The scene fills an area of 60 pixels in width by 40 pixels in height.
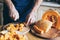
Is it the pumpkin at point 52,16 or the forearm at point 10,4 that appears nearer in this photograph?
the pumpkin at point 52,16

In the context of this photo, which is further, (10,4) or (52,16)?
(10,4)

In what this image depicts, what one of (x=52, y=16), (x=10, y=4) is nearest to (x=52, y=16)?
(x=52, y=16)

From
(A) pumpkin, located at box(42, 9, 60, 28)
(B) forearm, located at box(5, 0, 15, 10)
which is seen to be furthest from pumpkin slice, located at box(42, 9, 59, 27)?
(B) forearm, located at box(5, 0, 15, 10)

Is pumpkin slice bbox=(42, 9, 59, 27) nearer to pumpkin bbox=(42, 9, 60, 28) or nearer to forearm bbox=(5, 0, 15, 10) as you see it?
pumpkin bbox=(42, 9, 60, 28)

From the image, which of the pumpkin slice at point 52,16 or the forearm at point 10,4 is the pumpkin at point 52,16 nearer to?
the pumpkin slice at point 52,16

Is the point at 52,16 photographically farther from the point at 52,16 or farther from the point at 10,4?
the point at 10,4

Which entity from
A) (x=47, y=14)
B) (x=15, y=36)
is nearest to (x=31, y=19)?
(x=47, y=14)

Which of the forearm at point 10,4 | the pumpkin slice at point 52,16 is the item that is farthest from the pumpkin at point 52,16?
the forearm at point 10,4

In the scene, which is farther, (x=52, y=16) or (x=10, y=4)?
(x=10, y=4)

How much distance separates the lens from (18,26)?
1.15 metres

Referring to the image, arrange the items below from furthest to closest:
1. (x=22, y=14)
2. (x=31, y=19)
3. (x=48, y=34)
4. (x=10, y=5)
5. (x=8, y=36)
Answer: (x=22, y=14) → (x=10, y=5) → (x=31, y=19) → (x=48, y=34) → (x=8, y=36)

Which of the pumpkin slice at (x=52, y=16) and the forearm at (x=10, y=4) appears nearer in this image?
the pumpkin slice at (x=52, y=16)

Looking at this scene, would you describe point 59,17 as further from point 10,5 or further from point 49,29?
point 10,5

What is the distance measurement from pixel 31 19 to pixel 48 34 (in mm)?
217
